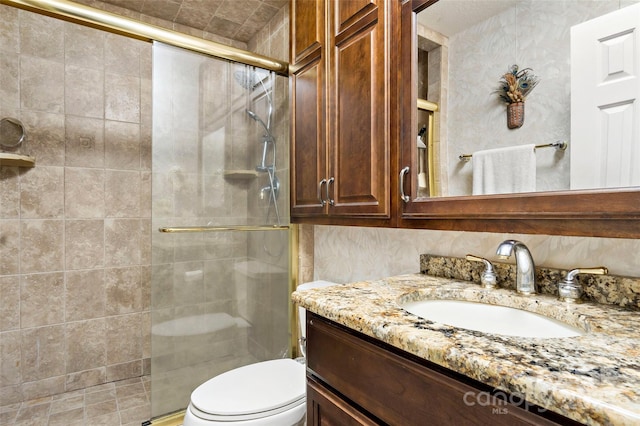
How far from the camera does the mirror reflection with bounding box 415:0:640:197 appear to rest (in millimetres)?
724

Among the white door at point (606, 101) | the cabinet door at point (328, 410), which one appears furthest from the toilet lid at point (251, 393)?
the white door at point (606, 101)

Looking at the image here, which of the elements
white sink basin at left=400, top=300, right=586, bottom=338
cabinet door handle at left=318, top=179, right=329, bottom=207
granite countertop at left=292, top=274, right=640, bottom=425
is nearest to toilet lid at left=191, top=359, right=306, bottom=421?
granite countertop at left=292, top=274, right=640, bottom=425

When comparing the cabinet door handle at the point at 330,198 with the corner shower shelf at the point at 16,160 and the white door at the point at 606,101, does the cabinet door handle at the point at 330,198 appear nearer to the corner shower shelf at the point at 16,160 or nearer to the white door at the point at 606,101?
the white door at the point at 606,101

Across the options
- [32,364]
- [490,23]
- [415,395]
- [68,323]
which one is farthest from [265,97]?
[32,364]

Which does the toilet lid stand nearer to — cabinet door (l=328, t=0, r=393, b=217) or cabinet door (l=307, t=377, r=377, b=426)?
cabinet door (l=307, t=377, r=377, b=426)

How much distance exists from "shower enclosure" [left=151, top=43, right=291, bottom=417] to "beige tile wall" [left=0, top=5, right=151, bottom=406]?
85 cm

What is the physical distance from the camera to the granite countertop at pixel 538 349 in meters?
0.45

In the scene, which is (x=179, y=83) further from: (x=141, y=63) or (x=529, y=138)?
(x=529, y=138)

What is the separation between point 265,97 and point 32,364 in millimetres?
2107

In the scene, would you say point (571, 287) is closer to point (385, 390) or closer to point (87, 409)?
point (385, 390)

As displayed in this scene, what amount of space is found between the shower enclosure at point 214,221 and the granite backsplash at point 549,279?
937mm

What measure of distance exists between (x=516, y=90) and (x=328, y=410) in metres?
1.03

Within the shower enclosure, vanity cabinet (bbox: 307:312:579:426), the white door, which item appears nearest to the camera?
vanity cabinet (bbox: 307:312:579:426)

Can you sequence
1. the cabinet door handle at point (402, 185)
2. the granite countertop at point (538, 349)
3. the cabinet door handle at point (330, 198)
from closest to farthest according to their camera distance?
the granite countertop at point (538, 349), the cabinet door handle at point (402, 185), the cabinet door handle at point (330, 198)
